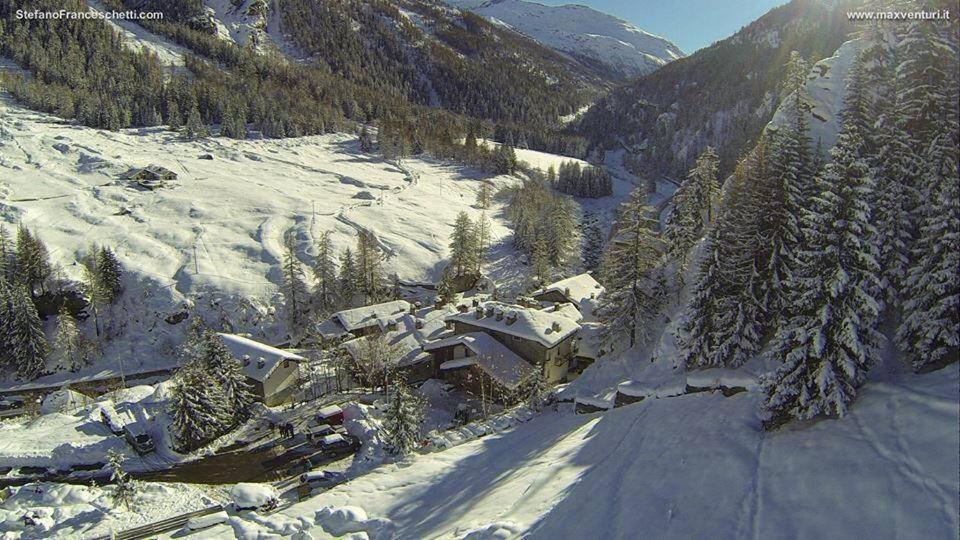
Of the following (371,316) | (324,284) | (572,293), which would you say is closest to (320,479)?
(371,316)

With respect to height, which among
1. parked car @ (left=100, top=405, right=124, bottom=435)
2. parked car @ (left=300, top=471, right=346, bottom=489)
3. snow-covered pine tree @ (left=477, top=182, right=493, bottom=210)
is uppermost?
snow-covered pine tree @ (left=477, top=182, right=493, bottom=210)

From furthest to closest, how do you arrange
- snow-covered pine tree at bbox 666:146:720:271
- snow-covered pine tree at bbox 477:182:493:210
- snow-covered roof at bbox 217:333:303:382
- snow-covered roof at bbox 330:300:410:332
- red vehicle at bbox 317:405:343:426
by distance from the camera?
snow-covered pine tree at bbox 477:182:493:210 < snow-covered roof at bbox 330:300:410:332 < snow-covered roof at bbox 217:333:303:382 < snow-covered pine tree at bbox 666:146:720:271 < red vehicle at bbox 317:405:343:426

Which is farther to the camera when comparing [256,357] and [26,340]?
[26,340]

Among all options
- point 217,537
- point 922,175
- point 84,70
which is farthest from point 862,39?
point 84,70

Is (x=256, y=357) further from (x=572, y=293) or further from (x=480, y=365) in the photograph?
(x=572, y=293)

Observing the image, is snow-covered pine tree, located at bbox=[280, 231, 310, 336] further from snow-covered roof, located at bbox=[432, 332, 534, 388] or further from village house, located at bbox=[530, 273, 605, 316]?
village house, located at bbox=[530, 273, 605, 316]

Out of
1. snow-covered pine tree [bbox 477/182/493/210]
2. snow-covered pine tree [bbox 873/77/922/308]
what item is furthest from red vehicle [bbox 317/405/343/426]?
snow-covered pine tree [bbox 477/182/493/210]
